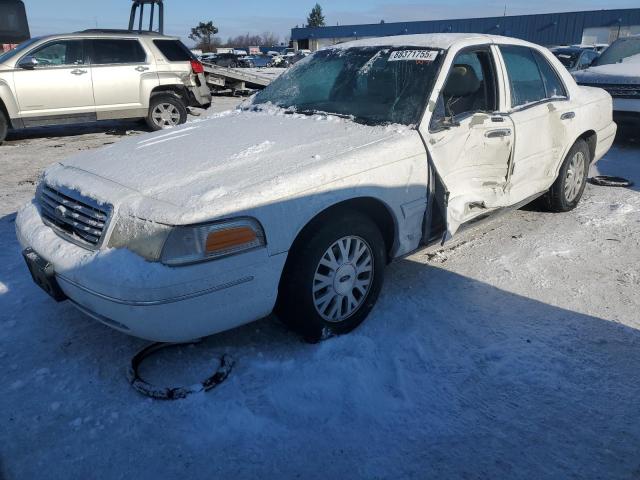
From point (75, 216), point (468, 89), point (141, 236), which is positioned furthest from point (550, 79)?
point (75, 216)

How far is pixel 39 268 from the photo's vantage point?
8.77 ft

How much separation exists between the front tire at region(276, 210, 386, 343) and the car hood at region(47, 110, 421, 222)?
0.95ft

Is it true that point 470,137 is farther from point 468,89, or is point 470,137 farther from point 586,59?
point 586,59

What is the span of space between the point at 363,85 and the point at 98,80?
22.7ft

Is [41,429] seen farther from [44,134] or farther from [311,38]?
[311,38]

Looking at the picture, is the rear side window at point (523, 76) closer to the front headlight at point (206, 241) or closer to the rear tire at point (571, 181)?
the rear tire at point (571, 181)

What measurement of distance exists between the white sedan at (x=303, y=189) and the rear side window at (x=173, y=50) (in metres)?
6.25

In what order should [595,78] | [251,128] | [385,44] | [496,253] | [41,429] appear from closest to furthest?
[41,429] < [251,128] < [385,44] < [496,253] < [595,78]

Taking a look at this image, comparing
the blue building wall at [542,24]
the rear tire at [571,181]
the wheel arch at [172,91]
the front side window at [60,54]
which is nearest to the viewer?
the rear tire at [571,181]

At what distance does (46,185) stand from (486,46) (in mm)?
3190

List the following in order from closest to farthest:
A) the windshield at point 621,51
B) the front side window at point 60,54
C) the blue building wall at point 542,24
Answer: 1. the front side window at point 60,54
2. the windshield at point 621,51
3. the blue building wall at point 542,24

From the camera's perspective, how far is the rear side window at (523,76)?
4059 millimetres

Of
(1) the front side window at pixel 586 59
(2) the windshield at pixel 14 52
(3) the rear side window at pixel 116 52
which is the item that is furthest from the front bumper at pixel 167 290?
(1) the front side window at pixel 586 59

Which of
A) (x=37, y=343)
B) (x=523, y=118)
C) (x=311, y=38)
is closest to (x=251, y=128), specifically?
(x=37, y=343)
